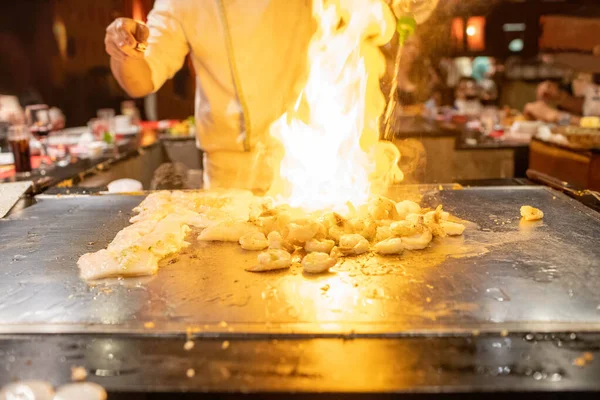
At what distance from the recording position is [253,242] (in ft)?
7.14

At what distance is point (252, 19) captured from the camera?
11.5 ft

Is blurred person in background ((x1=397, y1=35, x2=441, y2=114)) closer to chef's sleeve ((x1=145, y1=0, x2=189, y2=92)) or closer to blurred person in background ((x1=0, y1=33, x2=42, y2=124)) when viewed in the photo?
chef's sleeve ((x1=145, y1=0, x2=189, y2=92))

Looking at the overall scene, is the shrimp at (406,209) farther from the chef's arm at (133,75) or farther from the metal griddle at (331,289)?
the chef's arm at (133,75)

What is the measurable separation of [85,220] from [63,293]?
0.96 metres

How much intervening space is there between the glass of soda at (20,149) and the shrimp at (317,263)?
3010 mm

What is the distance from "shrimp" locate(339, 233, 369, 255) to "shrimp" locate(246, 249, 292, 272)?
0.26 metres

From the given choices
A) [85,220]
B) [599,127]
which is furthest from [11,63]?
[599,127]

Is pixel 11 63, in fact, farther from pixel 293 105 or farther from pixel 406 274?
pixel 406 274

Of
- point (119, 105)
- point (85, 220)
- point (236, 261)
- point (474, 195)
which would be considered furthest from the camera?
point (119, 105)

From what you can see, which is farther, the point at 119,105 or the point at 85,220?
the point at 119,105

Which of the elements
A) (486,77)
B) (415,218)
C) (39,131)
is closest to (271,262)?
(415,218)

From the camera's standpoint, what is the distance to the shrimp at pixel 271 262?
1930 millimetres

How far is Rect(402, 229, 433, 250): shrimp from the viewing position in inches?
84.5

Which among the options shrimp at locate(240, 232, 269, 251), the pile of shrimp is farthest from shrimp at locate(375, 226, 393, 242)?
shrimp at locate(240, 232, 269, 251)
